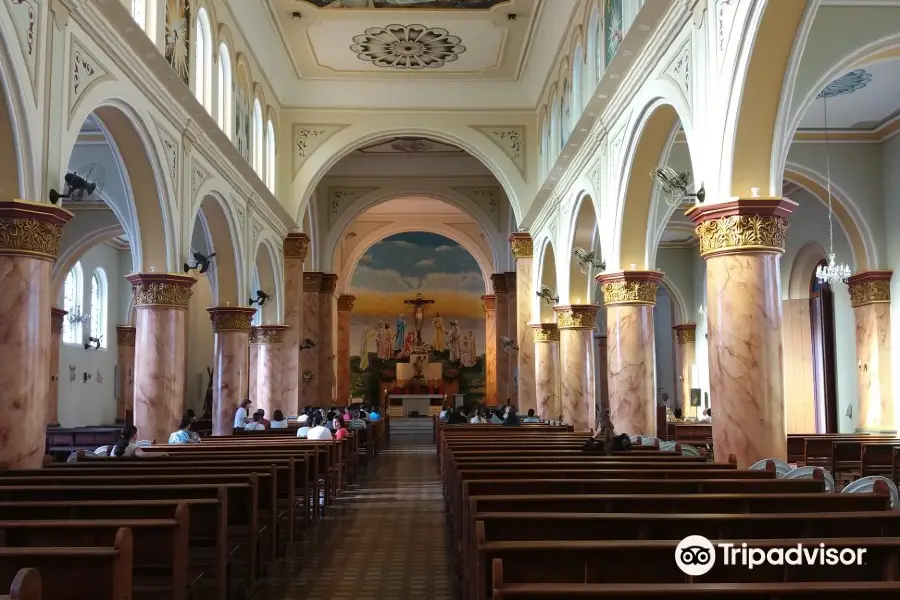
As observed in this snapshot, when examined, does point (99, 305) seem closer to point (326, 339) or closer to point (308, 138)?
point (326, 339)

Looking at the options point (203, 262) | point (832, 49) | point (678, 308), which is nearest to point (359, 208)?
point (678, 308)

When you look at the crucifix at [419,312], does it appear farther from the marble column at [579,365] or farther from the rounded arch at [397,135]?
the marble column at [579,365]

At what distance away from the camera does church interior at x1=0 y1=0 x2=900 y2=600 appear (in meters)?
5.43

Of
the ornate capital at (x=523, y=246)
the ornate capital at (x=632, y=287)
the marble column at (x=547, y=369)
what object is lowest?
the marble column at (x=547, y=369)

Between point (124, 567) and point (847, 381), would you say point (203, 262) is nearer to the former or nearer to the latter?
point (124, 567)

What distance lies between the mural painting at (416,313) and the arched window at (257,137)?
20.9m

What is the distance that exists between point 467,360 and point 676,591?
3946 cm

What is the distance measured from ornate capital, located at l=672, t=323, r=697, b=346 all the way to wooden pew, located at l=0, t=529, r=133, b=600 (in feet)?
89.2

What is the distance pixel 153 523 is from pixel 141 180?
981 cm

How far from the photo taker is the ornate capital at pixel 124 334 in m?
30.5

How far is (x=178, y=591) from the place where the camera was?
5473mm

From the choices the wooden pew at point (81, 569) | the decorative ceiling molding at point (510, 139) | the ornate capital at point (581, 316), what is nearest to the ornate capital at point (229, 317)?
the ornate capital at point (581, 316)

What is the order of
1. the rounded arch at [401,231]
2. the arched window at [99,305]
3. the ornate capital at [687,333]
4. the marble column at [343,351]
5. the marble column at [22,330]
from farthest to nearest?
the rounded arch at [401,231]
the marble column at [343,351]
the ornate capital at [687,333]
the arched window at [99,305]
the marble column at [22,330]

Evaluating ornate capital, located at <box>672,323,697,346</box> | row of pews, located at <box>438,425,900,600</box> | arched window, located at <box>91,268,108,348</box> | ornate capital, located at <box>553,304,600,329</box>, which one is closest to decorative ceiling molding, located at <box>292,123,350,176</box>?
ornate capital, located at <box>553,304,600,329</box>
